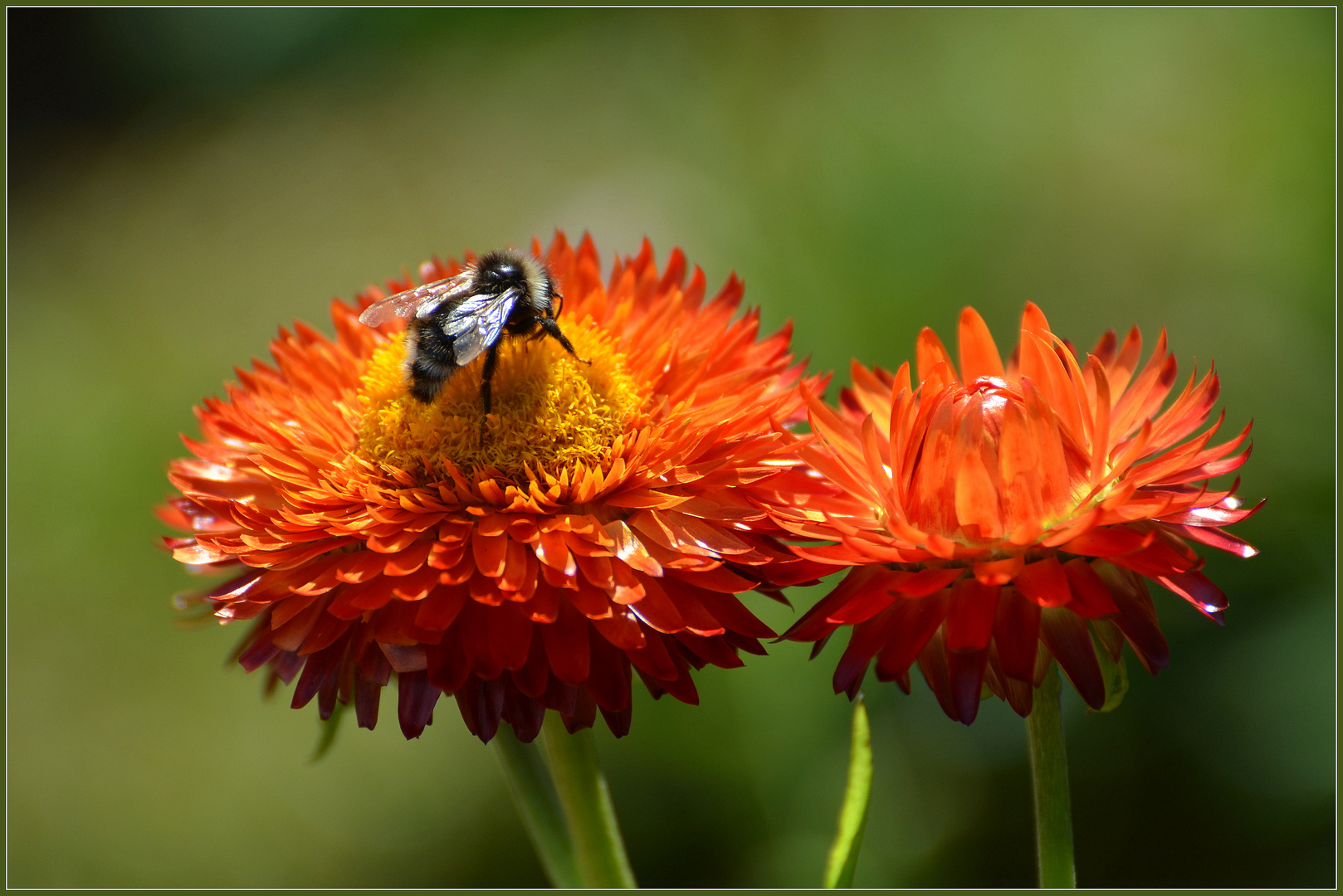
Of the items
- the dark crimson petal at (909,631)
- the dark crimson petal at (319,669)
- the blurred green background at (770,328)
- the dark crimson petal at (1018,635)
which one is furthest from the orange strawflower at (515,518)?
the blurred green background at (770,328)

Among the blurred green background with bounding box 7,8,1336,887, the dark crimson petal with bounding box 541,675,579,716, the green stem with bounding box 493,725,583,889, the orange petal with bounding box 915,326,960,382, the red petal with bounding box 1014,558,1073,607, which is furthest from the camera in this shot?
the blurred green background with bounding box 7,8,1336,887

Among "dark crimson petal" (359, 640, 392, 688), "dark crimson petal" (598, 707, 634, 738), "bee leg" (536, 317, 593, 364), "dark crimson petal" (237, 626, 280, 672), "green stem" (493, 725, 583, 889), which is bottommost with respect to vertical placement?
"green stem" (493, 725, 583, 889)

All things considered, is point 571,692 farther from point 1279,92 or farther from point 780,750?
point 1279,92

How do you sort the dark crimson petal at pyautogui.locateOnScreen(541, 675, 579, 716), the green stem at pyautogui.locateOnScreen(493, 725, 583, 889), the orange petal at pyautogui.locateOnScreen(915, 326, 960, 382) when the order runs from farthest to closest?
the green stem at pyautogui.locateOnScreen(493, 725, 583, 889) < the orange petal at pyautogui.locateOnScreen(915, 326, 960, 382) < the dark crimson petal at pyautogui.locateOnScreen(541, 675, 579, 716)

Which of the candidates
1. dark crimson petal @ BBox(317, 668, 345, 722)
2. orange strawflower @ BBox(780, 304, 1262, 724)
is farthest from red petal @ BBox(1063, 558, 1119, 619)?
dark crimson petal @ BBox(317, 668, 345, 722)

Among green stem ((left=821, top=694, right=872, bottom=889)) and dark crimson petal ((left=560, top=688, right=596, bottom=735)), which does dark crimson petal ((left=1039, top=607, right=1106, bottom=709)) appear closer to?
green stem ((left=821, top=694, right=872, bottom=889))
